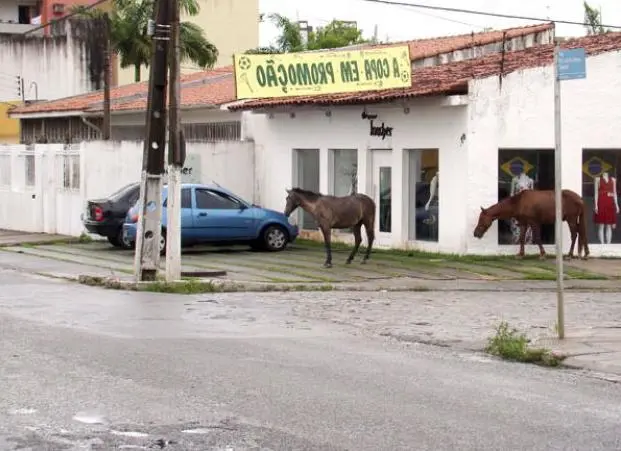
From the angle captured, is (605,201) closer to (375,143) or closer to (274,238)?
(375,143)

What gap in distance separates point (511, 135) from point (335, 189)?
560 centimetres

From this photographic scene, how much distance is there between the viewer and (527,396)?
9953 millimetres

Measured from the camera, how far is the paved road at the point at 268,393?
8.07 meters

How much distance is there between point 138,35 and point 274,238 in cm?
2033

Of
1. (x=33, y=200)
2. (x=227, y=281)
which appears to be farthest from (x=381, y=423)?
(x=33, y=200)

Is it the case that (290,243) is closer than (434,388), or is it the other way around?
(434,388)

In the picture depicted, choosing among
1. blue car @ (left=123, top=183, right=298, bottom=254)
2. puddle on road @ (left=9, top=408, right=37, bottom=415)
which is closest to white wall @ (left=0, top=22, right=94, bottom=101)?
blue car @ (left=123, top=183, right=298, bottom=254)

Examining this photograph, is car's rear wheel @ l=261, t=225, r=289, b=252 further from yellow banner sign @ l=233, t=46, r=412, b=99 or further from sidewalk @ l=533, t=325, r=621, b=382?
sidewalk @ l=533, t=325, r=621, b=382

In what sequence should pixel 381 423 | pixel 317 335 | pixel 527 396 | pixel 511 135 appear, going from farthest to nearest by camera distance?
pixel 511 135
pixel 317 335
pixel 527 396
pixel 381 423

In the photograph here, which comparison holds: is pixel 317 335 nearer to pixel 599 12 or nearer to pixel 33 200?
pixel 33 200

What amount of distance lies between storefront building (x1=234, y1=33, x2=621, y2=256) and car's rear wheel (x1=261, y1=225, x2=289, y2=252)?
86.7 inches

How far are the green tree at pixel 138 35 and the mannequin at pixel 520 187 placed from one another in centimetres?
2142

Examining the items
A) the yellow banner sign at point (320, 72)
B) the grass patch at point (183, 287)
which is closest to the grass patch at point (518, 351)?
the grass patch at point (183, 287)

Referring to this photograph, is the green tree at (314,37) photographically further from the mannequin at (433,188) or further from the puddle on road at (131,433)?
→ the puddle on road at (131,433)
